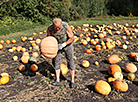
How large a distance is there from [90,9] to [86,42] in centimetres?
1437

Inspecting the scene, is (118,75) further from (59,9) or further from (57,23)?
(59,9)

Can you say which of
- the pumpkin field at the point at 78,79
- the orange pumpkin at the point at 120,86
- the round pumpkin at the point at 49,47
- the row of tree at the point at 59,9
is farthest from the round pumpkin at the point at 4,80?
the row of tree at the point at 59,9

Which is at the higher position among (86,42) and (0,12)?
(0,12)

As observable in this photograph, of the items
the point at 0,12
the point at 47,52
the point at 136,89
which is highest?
the point at 0,12

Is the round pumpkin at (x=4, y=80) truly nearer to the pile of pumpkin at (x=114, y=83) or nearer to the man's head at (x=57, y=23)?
the man's head at (x=57, y=23)

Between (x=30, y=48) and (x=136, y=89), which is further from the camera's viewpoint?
(x=30, y=48)

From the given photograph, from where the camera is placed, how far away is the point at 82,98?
13.1 feet

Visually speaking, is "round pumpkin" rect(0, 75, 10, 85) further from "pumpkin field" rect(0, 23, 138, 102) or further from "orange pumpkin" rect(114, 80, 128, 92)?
"orange pumpkin" rect(114, 80, 128, 92)

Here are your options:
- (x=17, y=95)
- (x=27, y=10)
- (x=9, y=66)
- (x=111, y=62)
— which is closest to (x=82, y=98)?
(x=17, y=95)

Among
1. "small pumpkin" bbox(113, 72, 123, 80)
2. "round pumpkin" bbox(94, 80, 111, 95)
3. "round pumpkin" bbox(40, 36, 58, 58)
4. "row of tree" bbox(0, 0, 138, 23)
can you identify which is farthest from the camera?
"row of tree" bbox(0, 0, 138, 23)

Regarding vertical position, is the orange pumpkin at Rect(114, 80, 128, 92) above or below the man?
below

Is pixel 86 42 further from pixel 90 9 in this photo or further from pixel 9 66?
pixel 90 9

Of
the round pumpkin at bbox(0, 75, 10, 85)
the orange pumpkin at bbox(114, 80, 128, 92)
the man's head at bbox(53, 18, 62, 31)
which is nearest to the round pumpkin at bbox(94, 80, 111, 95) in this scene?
the orange pumpkin at bbox(114, 80, 128, 92)

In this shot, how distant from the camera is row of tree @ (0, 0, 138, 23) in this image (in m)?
14.1
